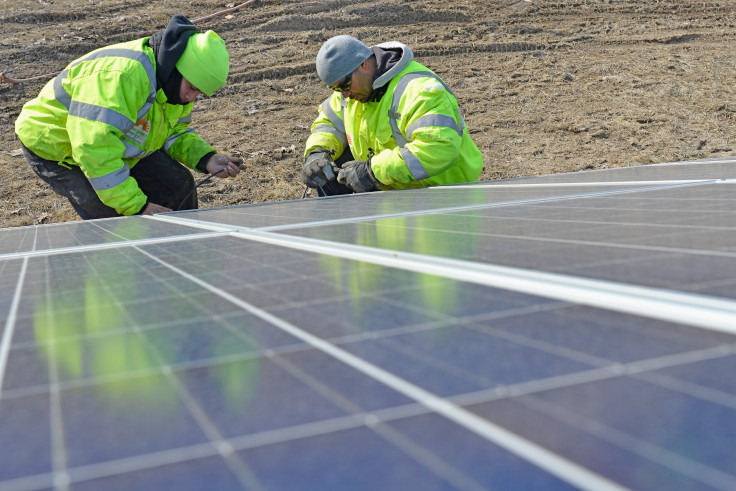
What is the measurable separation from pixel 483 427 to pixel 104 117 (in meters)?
4.91

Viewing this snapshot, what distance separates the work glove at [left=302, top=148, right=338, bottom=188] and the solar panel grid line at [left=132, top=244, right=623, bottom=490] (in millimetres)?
5435

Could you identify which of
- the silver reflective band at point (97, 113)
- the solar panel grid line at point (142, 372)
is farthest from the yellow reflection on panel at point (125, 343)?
the silver reflective band at point (97, 113)

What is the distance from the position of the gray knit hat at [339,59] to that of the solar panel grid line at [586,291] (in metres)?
4.14

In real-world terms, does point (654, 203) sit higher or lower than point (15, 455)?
lower

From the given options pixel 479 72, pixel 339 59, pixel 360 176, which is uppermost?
pixel 339 59

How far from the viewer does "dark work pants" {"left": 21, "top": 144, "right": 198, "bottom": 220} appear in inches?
243

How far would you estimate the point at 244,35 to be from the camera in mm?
18172

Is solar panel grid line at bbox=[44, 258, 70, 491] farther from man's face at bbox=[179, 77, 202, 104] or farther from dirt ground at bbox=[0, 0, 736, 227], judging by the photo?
dirt ground at bbox=[0, 0, 736, 227]

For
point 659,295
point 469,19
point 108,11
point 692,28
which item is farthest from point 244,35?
point 659,295

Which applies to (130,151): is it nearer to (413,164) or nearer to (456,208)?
(413,164)

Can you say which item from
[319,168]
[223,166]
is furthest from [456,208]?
[223,166]

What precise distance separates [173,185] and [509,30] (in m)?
14.0

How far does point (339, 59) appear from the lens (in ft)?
19.8

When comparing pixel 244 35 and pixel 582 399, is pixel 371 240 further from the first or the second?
pixel 244 35
